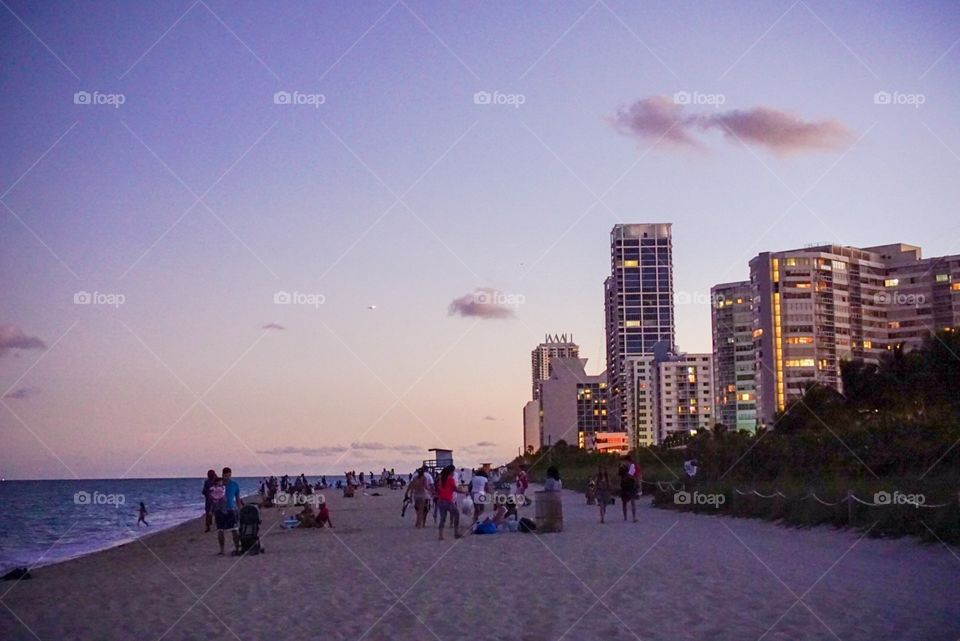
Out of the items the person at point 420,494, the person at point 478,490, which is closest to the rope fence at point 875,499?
the person at point 478,490

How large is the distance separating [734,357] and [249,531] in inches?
5979

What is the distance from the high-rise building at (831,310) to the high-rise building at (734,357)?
10.8 metres

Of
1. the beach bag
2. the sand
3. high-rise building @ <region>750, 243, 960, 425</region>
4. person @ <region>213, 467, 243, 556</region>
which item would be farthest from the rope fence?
high-rise building @ <region>750, 243, 960, 425</region>

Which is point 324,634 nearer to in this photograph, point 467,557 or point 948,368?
point 467,557

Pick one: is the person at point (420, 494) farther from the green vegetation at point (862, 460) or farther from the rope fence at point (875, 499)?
the rope fence at point (875, 499)

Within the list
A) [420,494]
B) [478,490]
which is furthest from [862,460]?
[420,494]

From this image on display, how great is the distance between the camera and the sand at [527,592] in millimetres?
9625

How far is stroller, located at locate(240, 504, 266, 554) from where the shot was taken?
1917 cm

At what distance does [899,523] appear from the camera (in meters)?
17.3

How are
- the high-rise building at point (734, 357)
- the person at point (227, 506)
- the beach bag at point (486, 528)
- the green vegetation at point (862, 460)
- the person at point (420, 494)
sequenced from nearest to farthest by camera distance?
the green vegetation at point (862, 460)
the person at point (227, 506)
the beach bag at point (486, 528)
the person at point (420, 494)
the high-rise building at point (734, 357)

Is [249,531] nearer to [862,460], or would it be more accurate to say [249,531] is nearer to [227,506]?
[227,506]

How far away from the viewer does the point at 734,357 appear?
163250 mm

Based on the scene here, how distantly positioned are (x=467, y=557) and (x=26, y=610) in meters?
7.12

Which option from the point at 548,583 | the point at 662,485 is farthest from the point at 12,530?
the point at 548,583
